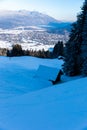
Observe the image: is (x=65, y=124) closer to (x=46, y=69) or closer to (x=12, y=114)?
(x=12, y=114)

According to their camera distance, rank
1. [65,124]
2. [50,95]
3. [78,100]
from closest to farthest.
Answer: [65,124]
[78,100]
[50,95]

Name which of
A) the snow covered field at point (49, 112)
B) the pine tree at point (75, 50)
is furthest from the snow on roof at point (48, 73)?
the snow covered field at point (49, 112)

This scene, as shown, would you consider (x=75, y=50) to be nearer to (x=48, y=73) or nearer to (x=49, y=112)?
(x=48, y=73)

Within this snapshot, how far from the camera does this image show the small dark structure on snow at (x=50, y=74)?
32.8m

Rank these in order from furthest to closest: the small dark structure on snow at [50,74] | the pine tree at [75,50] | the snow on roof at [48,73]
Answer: the pine tree at [75,50] → the snow on roof at [48,73] → the small dark structure on snow at [50,74]

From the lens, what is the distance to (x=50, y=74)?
3369cm

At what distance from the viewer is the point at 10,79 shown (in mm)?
33281

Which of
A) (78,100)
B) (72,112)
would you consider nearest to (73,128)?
(72,112)

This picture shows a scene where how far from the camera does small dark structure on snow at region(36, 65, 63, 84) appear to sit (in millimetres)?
32844

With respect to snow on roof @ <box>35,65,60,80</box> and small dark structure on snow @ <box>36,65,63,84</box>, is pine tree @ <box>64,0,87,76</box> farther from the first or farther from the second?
snow on roof @ <box>35,65,60,80</box>

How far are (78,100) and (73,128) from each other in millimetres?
2694

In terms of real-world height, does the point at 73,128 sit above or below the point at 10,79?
above

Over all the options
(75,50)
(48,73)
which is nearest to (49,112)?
(48,73)

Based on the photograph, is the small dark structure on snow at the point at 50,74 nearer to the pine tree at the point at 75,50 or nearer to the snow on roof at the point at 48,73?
the snow on roof at the point at 48,73
